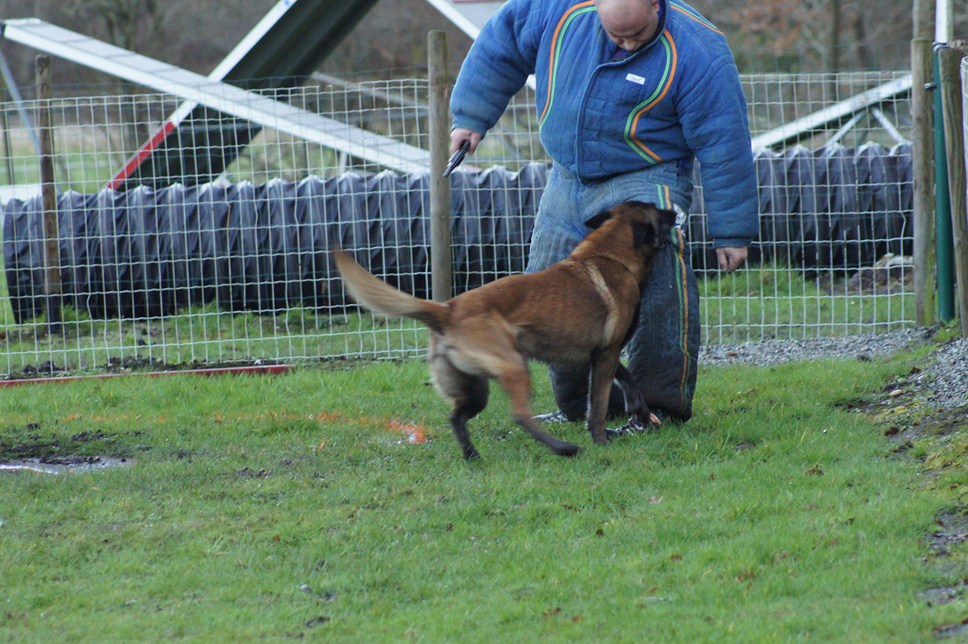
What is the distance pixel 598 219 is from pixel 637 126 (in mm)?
482

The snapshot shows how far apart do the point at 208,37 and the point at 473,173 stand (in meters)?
17.5

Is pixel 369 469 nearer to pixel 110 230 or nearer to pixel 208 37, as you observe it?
pixel 110 230

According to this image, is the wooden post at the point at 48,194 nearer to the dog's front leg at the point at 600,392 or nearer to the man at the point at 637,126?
the man at the point at 637,126

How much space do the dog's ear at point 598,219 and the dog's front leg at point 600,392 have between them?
2.05 feet

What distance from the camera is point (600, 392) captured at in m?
5.56

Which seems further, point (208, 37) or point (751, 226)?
point (208, 37)

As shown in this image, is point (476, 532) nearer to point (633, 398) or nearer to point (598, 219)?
point (633, 398)

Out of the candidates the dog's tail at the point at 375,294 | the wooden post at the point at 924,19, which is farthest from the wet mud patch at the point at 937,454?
the wooden post at the point at 924,19

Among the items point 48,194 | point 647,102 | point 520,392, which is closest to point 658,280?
point 647,102

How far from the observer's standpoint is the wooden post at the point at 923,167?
786cm

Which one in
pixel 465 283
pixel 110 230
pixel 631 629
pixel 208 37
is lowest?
pixel 631 629

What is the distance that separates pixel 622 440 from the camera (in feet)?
18.3

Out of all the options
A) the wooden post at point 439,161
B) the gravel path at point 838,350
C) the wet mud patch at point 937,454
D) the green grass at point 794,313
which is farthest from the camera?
the green grass at point 794,313

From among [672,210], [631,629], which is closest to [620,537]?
[631,629]
